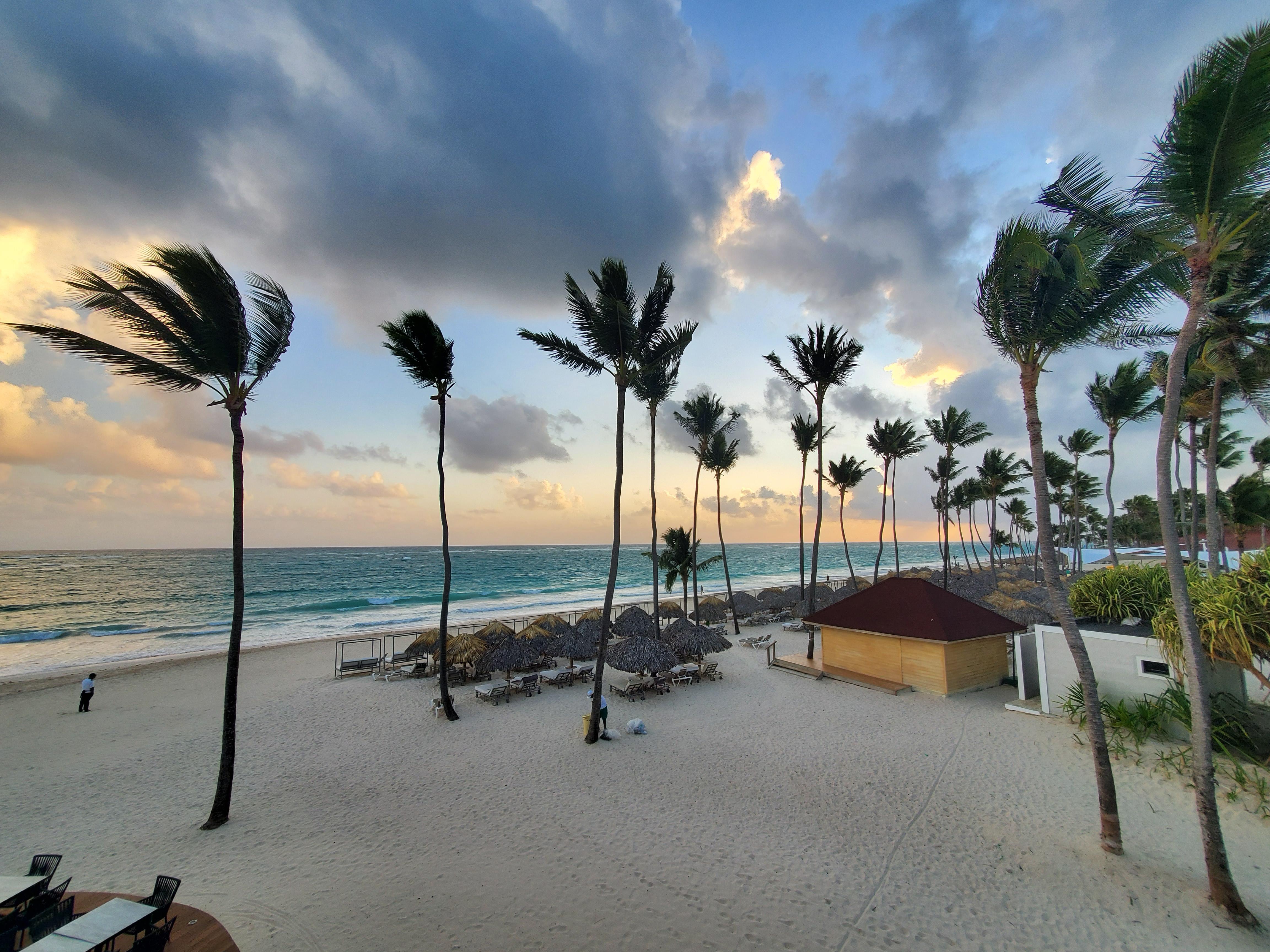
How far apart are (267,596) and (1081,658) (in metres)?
58.2

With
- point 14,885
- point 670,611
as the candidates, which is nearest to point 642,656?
point 670,611

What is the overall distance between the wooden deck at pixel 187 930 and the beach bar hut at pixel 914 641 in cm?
1446

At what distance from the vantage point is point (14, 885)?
4.77 m

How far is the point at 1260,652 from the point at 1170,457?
5.90 metres

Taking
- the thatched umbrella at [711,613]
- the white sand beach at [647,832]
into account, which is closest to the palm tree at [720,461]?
A: the thatched umbrella at [711,613]

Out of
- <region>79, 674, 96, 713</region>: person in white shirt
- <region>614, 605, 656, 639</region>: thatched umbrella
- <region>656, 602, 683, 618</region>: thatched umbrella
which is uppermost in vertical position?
<region>614, 605, 656, 639</region>: thatched umbrella

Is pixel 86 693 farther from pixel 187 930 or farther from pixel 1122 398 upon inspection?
pixel 1122 398

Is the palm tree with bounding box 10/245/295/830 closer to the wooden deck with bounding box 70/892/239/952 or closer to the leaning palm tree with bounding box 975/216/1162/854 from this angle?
the wooden deck with bounding box 70/892/239/952

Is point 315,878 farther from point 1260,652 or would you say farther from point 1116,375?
point 1116,375

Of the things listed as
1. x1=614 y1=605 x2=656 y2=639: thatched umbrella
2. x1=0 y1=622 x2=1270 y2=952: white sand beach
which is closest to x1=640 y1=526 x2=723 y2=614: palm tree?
x1=614 y1=605 x2=656 y2=639: thatched umbrella

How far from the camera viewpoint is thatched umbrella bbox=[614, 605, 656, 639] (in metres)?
18.3

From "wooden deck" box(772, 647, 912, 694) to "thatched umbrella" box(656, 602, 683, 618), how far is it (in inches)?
261

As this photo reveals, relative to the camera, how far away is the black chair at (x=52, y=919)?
451 cm

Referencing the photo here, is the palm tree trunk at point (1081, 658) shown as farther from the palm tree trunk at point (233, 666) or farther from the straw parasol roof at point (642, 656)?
the palm tree trunk at point (233, 666)
